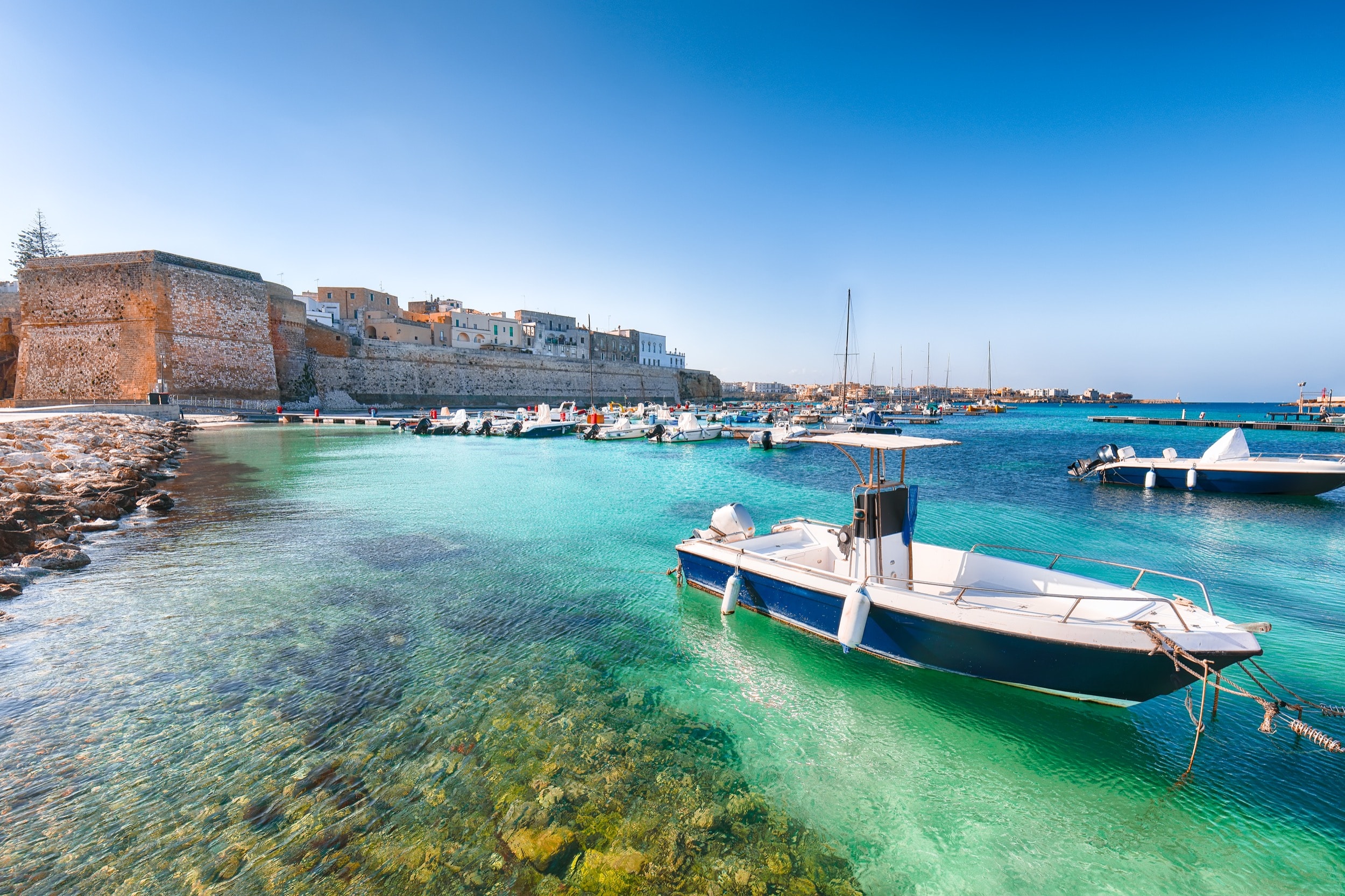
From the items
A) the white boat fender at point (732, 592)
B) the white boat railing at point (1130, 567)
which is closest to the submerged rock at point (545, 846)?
the white boat fender at point (732, 592)

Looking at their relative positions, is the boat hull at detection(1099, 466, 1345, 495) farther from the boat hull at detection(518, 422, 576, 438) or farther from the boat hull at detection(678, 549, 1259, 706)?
the boat hull at detection(518, 422, 576, 438)

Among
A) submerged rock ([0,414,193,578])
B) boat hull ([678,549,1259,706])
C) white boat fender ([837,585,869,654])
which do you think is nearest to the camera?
boat hull ([678,549,1259,706])

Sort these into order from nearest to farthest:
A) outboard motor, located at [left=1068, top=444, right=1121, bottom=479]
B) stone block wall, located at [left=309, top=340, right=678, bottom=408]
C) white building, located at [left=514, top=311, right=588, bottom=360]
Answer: outboard motor, located at [left=1068, top=444, right=1121, bottom=479]
stone block wall, located at [left=309, top=340, right=678, bottom=408]
white building, located at [left=514, top=311, right=588, bottom=360]

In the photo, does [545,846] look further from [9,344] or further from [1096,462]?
[9,344]

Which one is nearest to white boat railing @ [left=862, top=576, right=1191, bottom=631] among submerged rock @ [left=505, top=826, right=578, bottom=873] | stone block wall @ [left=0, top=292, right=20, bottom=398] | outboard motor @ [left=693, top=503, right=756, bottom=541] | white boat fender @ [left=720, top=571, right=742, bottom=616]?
white boat fender @ [left=720, top=571, right=742, bottom=616]

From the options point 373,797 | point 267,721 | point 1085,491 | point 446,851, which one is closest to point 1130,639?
point 446,851

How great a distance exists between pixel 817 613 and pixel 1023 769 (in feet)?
7.41

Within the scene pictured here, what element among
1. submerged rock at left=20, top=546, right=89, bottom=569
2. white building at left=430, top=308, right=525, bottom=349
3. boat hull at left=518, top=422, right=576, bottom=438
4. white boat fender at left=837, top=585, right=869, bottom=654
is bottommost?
submerged rock at left=20, top=546, right=89, bottom=569

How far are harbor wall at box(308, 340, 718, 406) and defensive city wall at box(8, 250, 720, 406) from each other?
14.5 inches

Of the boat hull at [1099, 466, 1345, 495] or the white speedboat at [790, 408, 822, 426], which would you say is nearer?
the boat hull at [1099, 466, 1345, 495]

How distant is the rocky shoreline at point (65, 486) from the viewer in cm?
871

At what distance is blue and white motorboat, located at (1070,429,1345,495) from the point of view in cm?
1544

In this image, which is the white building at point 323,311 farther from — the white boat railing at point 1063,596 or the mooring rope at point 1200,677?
the mooring rope at point 1200,677

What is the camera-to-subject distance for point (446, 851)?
345 cm
